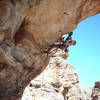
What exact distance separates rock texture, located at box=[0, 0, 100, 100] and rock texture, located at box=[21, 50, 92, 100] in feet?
13.9

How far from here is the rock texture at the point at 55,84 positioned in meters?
12.0

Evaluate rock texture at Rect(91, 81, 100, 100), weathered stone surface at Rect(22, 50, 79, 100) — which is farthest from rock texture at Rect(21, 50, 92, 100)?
rock texture at Rect(91, 81, 100, 100)

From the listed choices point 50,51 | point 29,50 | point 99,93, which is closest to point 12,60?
point 29,50

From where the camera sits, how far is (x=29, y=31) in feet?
21.4

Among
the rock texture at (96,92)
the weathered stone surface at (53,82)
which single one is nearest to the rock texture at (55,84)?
the weathered stone surface at (53,82)

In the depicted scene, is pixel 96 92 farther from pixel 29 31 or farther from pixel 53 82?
pixel 29 31

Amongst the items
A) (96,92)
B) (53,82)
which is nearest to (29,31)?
(53,82)

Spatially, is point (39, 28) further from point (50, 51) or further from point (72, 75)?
point (72, 75)

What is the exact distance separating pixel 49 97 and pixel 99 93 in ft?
56.5

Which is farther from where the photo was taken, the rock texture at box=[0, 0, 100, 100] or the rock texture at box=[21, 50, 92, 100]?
the rock texture at box=[21, 50, 92, 100]

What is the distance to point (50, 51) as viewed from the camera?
7.47 meters

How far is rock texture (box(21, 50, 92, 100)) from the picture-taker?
11984 mm

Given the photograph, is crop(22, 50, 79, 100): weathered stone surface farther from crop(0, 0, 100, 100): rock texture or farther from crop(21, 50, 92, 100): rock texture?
crop(0, 0, 100, 100): rock texture

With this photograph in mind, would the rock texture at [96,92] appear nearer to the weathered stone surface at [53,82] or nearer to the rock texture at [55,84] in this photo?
the rock texture at [55,84]
